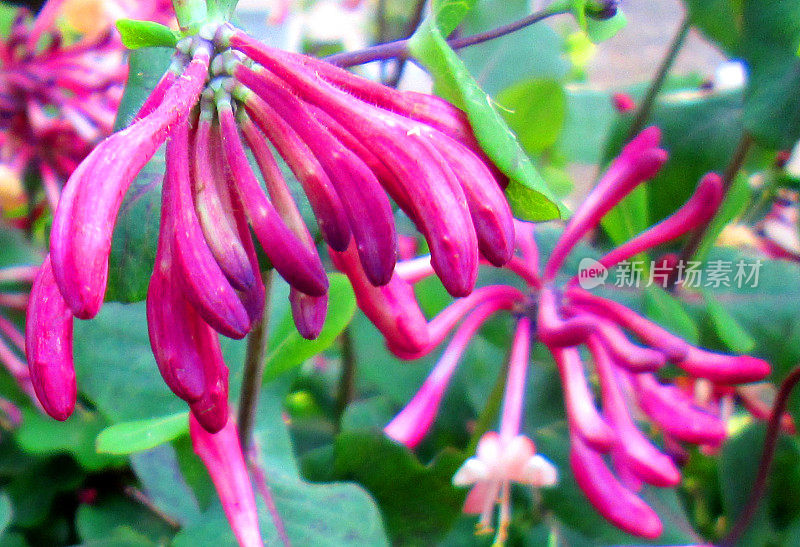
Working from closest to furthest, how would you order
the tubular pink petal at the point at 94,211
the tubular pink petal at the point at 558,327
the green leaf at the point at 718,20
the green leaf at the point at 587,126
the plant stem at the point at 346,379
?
1. the tubular pink petal at the point at 94,211
2. the tubular pink petal at the point at 558,327
3. the green leaf at the point at 718,20
4. the plant stem at the point at 346,379
5. the green leaf at the point at 587,126

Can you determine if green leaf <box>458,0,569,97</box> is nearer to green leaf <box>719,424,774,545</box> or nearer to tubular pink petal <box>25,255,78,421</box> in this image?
green leaf <box>719,424,774,545</box>

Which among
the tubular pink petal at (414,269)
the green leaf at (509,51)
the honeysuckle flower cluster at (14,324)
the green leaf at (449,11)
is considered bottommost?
the honeysuckle flower cluster at (14,324)

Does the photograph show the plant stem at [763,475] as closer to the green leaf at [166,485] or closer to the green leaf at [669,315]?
the green leaf at [669,315]

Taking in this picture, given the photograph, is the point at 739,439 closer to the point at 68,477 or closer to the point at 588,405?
the point at 588,405

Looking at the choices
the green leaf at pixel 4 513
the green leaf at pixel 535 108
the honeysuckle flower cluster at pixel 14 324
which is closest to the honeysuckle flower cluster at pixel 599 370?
the green leaf at pixel 535 108

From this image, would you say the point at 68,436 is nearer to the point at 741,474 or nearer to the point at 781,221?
the point at 741,474

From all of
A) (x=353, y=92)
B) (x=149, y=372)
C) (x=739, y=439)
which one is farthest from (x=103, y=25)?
(x=739, y=439)

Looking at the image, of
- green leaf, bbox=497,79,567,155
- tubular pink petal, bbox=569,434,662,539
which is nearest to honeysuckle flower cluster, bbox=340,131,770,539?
tubular pink petal, bbox=569,434,662,539
